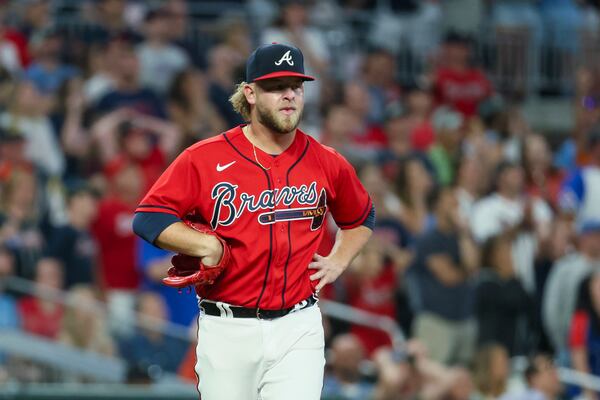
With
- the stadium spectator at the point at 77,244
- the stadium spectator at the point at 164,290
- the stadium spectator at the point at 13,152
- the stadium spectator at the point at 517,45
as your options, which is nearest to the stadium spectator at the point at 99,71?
the stadium spectator at the point at 13,152

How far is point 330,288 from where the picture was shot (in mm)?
10109

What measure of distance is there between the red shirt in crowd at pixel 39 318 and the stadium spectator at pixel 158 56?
3137 millimetres

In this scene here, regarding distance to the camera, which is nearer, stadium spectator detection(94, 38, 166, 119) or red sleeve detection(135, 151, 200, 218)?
red sleeve detection(135, 151, 200, 218)

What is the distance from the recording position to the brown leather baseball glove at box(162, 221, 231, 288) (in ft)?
16.0

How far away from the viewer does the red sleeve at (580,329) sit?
9.95m

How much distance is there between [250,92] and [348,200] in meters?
0.68

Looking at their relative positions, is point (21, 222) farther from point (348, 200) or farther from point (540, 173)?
point (540, 173)

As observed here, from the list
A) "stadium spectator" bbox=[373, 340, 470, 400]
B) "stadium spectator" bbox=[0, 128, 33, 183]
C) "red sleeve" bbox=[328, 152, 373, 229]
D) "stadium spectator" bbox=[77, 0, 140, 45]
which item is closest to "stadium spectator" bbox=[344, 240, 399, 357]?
"stadium spectator" bbox=[373, 340, 470, 400]

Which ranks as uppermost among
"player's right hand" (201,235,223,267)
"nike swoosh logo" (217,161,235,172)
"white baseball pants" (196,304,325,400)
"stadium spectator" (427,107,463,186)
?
"nike swoosh logo" (217,161,235,172)

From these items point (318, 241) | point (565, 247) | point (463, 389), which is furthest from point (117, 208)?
point (318, 241)

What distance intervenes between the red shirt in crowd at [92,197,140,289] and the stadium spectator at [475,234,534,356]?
9.10ft

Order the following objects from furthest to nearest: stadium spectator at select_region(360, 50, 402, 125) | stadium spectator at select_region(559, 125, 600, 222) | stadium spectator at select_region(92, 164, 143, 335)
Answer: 1. stadium spectator at select_region(360, 50, 402, 125)
2. stadium spectator at select_region(559, 125, 600, 222)
3. stadium spectator at select_region(92, 164, 143, 335)

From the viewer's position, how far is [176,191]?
4969mm

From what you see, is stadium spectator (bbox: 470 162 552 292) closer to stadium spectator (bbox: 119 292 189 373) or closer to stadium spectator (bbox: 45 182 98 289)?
stadium spectator (bbox: 119 292 189 373)
